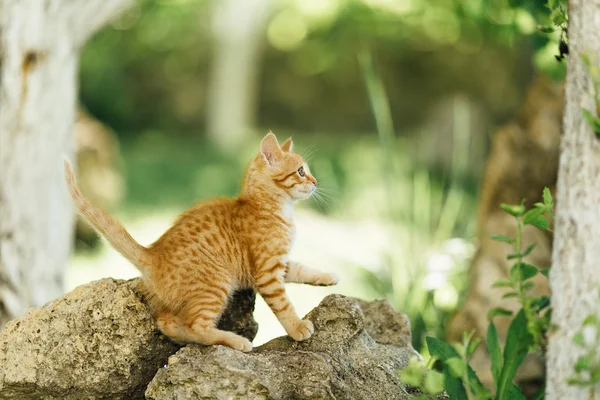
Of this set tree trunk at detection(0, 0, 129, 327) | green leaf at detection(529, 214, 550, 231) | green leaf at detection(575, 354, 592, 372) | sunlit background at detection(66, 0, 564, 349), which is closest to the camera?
green leaf at detection(575, 354, 592, 372)

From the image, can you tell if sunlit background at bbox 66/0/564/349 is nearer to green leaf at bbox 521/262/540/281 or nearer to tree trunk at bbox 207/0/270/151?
tree trunk at bbox 207/0/270/151

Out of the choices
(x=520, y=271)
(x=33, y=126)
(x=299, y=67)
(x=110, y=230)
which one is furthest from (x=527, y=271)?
(x=299, y=67)

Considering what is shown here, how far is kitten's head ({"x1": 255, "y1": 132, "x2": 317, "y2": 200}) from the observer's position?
8.75 feet

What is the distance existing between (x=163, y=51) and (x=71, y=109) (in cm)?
1088

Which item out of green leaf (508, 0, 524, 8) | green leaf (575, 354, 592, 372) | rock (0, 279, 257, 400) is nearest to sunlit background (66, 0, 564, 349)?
green leaf (508, 0, 524, 8)

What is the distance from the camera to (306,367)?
7.45 ft

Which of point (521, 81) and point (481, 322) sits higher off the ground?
point (521, 81)

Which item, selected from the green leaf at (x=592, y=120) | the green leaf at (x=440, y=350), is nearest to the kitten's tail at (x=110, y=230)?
the green leaf at (x=440, y=350)

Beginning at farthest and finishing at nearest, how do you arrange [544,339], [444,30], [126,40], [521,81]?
[126,40] < [444,30] < [521,81] < [544,339]

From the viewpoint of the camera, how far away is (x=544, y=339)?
6.63 ft

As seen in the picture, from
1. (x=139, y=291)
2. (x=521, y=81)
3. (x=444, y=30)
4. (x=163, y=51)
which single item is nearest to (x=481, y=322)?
(x=139, y=291)

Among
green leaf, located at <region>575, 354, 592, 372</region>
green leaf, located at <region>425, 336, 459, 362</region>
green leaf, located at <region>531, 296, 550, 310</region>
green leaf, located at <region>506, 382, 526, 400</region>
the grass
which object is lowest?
the grass

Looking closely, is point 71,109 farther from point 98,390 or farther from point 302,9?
point 302,9

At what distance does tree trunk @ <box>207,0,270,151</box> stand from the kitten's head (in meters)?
8.90
